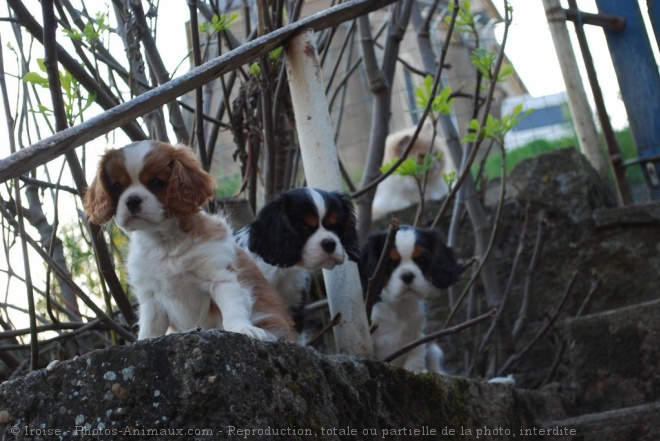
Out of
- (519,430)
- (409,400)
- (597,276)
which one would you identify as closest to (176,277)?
(409,400)

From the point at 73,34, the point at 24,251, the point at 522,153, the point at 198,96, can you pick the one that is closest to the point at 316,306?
the point at 198,96

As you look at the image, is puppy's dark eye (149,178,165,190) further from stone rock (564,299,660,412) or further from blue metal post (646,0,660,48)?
blue metal post (646,0,660,48)

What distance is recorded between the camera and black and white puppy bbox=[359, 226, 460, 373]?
4.73 metres

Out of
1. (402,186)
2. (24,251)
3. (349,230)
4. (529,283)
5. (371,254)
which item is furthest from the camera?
(402,186)

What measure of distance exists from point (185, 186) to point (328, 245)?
0.91 meters

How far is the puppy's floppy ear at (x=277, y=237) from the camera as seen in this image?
13.3 ft

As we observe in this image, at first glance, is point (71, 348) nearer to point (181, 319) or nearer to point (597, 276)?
point (181, 319)

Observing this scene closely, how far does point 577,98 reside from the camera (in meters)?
6.51

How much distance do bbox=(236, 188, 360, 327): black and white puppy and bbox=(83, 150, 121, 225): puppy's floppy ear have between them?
3.41 feet

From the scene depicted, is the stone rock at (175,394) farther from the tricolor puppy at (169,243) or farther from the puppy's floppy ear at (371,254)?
the puppy's floppy ear at (371,254)

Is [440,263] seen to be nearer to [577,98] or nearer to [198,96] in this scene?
[198,96]

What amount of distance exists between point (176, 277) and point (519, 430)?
1.43 metres

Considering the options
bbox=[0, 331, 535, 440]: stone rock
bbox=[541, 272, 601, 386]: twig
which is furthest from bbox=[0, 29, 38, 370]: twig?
bbox=[541, 272, 601, 386]: twig

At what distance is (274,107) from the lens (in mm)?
3816
